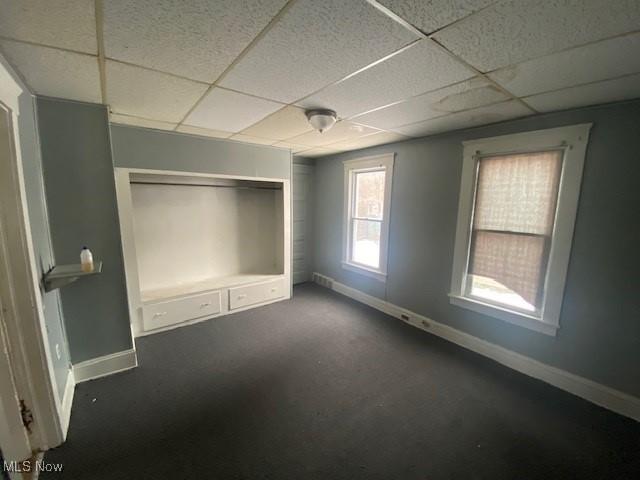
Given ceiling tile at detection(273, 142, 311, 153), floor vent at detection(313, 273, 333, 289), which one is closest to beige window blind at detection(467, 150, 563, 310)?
ceiling tile at detection(273, 142, 311, 153)

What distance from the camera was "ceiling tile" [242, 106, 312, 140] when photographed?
7.29 ft

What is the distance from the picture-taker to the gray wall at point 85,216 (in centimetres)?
196

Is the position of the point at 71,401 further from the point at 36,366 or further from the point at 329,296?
the point at 329,296

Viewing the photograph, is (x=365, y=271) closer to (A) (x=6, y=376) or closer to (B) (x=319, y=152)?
(B) (x=319, y=152)

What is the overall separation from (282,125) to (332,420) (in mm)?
2567

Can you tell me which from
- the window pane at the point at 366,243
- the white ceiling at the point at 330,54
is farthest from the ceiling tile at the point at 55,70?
the window pane at the point at 366,243

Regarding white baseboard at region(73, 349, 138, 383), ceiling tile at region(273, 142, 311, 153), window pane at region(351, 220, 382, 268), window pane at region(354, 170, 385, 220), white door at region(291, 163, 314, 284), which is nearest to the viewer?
white baseboard at region(73, 349, 138, 383)

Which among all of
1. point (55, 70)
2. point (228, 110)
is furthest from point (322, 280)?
point (55, 70)

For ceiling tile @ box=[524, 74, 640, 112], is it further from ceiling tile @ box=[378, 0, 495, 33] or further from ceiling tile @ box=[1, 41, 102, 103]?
ceiling tile @ box=[1, 41, 102, 103]

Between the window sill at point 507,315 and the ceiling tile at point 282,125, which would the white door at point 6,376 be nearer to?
the ceiling tile at point 282,125

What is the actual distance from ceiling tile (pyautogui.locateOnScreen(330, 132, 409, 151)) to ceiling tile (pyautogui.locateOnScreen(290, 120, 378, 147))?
15cm

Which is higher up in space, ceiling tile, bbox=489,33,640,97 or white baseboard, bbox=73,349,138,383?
ceiling tile, bbox=489,33,640,97

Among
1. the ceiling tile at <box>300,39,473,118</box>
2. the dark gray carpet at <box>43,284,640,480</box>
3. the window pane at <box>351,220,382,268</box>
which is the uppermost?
the ceiling tile at <box>300,39,473,118</box>

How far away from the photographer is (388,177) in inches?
136
